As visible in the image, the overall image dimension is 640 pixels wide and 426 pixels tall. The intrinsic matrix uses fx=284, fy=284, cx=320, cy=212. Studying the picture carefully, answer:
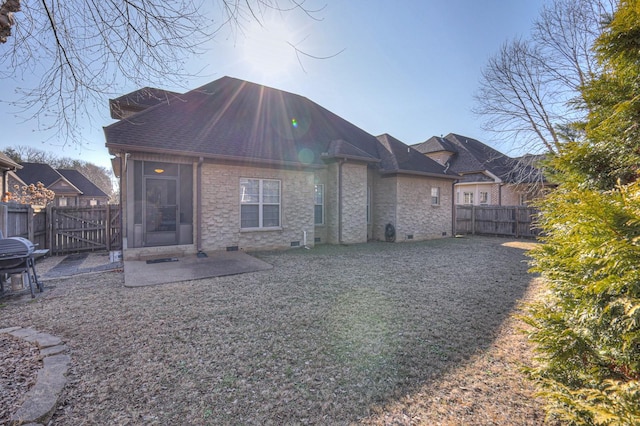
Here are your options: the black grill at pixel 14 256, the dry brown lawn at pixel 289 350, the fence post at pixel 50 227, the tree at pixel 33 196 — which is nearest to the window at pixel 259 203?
the dry brown lawn at pixel 289 350

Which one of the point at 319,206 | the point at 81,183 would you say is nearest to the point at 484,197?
the point at 319,206

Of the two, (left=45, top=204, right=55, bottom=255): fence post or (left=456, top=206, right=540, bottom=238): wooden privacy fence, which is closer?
(left=45, top=204, right=55, bottom=255): fence post

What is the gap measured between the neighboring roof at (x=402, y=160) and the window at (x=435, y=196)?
916mm

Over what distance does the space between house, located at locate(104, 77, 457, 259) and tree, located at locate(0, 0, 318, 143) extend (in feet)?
9.98

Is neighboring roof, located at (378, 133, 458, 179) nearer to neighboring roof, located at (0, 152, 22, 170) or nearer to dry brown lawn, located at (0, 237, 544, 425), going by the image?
dry brown lawn, located at (0, 237, 544, 425)

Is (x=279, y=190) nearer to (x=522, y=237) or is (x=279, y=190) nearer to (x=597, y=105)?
(x=597, y=105)

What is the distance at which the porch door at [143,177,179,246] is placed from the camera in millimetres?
9680

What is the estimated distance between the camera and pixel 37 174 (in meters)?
29.7

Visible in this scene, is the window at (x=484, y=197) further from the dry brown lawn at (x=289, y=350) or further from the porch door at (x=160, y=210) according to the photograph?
the porch door at (x=160, y=210)

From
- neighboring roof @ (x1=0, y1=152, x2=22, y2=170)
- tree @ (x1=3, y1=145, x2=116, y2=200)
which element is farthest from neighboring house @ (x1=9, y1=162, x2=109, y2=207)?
neighboring roof @ (x1=0, y1=152, x2=22, y2=170)

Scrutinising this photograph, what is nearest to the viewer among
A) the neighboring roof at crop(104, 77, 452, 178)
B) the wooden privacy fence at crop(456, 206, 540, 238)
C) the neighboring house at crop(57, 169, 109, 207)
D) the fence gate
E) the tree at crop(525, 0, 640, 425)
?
the tree at crop(525, 0, 640, 425)

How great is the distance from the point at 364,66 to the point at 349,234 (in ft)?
23.8

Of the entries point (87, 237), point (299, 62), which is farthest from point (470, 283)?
point (87, 237)

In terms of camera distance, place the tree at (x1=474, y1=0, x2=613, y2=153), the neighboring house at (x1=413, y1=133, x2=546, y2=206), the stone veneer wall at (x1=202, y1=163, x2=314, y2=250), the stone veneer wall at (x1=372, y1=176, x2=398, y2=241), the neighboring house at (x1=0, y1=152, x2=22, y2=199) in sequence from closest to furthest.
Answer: the stone veneer wall at (x1=202, y1=163, x2=314, y2=250), the tree at (x1=474, y1=0, x2=613, y2=153), the neighboring house at (x1=0, y1=152, x2=22, y2=199), the stone veneer wall at (x1=372, y1=176, x2=398, y2=241), the neighboring house at (x1=413, y1=133, x2=546, y2=206)
